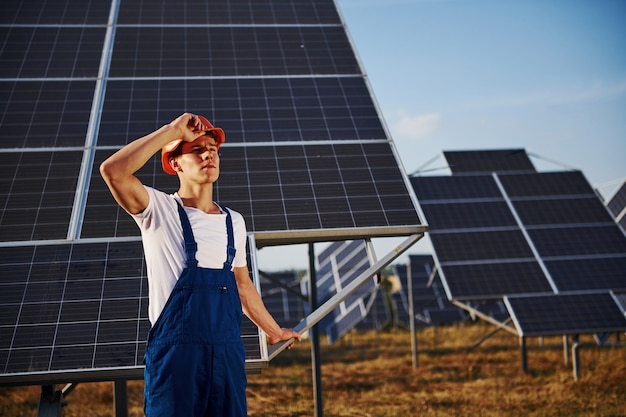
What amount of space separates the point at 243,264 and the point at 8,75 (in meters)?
6.16

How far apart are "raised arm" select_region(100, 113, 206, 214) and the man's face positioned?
18 centimetres

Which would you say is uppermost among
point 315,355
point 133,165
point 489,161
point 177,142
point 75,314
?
point 489,161

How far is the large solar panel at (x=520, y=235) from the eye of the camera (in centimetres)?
1507

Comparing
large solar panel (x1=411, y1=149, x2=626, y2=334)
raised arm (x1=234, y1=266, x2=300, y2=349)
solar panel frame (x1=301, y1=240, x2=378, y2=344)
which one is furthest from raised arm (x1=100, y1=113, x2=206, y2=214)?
solar panel frame (x1=301, y1=240, x2=378, y2=344)

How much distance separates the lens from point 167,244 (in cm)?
335

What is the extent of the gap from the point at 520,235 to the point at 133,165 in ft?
47.2

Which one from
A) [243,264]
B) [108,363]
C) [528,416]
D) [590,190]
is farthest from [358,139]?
[590,190]

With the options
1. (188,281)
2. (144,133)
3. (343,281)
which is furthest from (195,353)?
(343,281)

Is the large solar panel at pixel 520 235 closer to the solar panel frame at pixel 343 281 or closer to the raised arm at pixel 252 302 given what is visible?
the solar panel frame at pixel 343 281

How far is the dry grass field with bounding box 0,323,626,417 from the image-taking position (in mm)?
12227

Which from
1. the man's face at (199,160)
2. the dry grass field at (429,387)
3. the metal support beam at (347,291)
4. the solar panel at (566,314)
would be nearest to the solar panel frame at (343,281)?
the dry grass field at (429,387)

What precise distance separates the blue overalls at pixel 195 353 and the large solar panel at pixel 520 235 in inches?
465

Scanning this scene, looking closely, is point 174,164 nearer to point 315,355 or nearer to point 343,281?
point 315,355

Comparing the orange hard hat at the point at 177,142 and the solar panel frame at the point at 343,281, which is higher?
the solar panel frame at the point at 343,281
